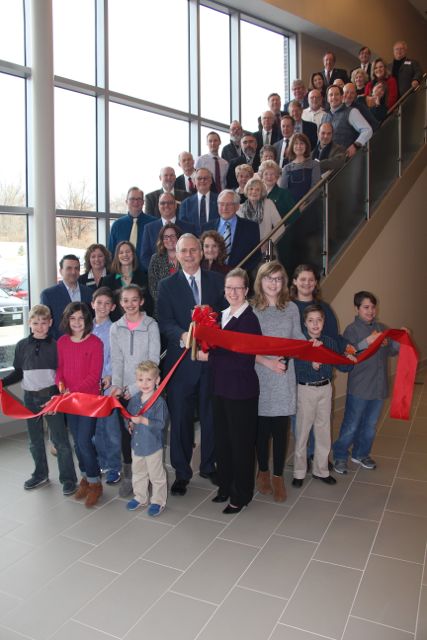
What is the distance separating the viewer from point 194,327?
3779 mm

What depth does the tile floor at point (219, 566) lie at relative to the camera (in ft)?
9.11

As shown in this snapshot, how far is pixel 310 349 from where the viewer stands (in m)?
4.16

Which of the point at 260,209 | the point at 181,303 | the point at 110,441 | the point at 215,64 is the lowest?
the point at 110,441

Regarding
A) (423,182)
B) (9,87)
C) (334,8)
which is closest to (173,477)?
(9,87)

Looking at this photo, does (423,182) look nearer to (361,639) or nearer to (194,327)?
(194,327)

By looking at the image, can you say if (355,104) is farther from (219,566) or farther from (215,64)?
(219,566)

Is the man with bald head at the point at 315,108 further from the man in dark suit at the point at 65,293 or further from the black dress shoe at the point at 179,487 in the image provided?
the black dress shoe at the point at 179,487

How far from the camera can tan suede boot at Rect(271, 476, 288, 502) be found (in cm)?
420

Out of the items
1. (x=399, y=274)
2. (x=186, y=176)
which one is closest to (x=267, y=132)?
(x=186, y=176)

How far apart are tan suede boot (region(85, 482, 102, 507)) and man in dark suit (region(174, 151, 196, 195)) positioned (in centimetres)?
395

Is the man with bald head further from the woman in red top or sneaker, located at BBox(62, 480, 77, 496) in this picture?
sneaker, located at BBox(62, 480, 77, 496)

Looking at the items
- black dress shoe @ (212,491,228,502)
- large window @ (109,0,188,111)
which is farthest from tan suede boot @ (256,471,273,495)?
large window @ (109,0,188,111)

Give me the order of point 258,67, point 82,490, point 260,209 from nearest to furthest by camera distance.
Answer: point 82,490, point 260,209, point 258,67

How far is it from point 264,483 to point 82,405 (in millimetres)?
1535
